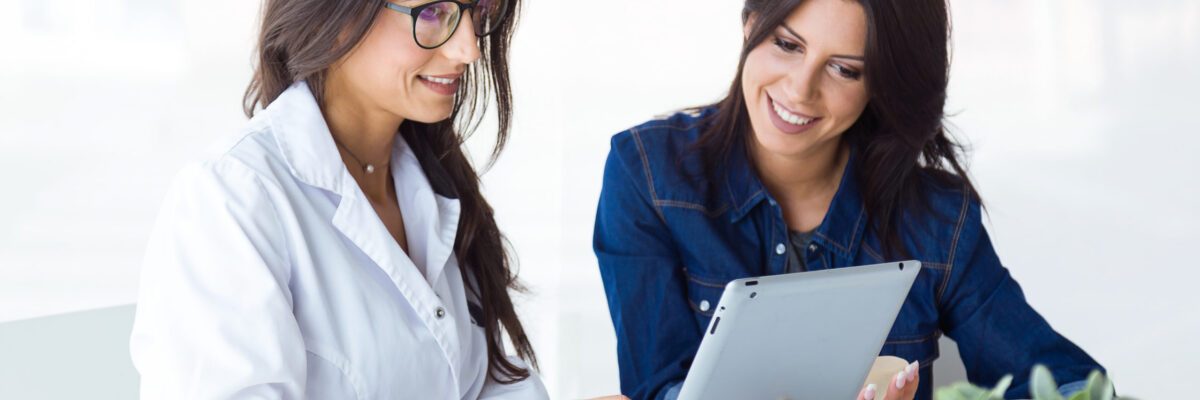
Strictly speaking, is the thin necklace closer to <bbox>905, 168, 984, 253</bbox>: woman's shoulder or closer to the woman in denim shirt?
the woman in denim shirt

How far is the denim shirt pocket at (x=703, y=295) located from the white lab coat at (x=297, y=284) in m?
0.45

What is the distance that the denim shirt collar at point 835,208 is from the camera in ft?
7.07

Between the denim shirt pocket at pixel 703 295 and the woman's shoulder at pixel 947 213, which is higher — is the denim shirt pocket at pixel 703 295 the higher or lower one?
the lower one

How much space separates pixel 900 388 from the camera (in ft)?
5.47

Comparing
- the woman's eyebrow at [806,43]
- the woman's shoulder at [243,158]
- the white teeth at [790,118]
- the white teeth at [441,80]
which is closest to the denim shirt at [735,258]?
the white teeth at [790,118]

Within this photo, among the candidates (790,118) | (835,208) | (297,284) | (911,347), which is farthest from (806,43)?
(297,284)

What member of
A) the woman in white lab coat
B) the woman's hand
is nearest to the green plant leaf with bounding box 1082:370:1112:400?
the woman's hand

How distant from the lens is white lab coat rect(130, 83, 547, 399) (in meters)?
1.38

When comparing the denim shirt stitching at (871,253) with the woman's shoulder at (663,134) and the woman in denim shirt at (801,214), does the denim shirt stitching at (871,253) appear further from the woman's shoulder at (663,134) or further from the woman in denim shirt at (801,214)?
the woman's shoulder at (663,134)

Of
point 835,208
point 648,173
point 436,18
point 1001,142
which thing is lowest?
point 1001,142

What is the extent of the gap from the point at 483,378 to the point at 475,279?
0.16 m

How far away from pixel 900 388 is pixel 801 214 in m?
0.59

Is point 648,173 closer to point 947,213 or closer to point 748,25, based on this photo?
point 748,25

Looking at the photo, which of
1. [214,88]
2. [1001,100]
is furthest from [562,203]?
[1001,100]
